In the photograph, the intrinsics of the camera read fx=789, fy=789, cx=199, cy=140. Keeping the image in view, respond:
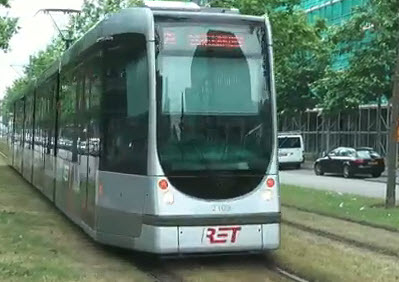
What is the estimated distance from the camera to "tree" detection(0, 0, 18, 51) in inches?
1103

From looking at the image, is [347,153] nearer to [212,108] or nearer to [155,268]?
[155,268]

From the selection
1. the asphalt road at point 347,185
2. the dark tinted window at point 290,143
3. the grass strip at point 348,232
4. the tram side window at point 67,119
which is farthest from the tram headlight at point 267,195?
the dark tinted window at point 290,143

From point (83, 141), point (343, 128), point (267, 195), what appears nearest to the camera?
point (267, 195)

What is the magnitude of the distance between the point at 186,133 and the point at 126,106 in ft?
3.20

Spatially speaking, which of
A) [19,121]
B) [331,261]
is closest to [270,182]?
[331,261]

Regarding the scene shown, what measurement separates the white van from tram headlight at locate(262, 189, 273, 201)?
120 feet

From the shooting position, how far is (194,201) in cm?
984

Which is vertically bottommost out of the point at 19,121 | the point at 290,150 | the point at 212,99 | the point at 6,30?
the point at 290,150


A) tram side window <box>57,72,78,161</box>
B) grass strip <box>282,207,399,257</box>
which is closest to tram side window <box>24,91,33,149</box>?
tram side window <box>57,72,78,161</box>

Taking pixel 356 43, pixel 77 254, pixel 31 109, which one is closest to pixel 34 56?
pixel 356 43

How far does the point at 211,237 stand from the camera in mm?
9875

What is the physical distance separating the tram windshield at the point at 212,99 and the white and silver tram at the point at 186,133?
0.04 feet

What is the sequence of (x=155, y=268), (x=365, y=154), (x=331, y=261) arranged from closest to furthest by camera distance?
(x=331, y=261), (x=155, y=268), (x=365, y=154)

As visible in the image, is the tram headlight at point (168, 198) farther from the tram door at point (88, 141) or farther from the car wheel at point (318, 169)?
the car wheel at point (318, 169)
